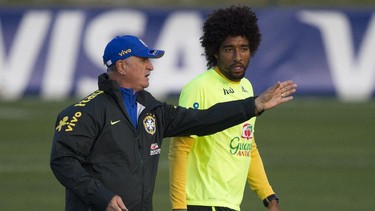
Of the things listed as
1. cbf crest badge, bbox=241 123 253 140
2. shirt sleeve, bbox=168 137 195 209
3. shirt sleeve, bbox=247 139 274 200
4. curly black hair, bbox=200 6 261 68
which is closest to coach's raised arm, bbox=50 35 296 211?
shirt sleeve, bbox=168 137 195 209

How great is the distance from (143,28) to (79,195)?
17.2 metres

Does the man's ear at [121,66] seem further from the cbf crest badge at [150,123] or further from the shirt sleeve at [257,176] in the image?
the shirt sleeve at [257,176]

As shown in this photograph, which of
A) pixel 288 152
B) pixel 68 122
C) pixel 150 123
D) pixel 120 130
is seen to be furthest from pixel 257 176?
pixel 288 152

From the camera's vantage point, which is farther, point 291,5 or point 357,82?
point 291,5

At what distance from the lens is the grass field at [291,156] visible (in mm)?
13930

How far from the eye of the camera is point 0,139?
63.1 ft

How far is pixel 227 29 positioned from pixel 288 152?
976 centimetres

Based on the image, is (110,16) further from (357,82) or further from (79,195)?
(79,195)

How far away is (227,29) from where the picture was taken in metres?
8.20

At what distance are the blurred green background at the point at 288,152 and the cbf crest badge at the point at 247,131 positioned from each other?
5.21m

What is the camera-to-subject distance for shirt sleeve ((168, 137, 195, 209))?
7805mm

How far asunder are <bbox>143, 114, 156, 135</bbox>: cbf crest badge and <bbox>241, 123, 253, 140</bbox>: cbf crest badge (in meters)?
0.87

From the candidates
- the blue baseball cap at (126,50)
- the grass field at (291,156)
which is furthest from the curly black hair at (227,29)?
the grass field at (291,156)

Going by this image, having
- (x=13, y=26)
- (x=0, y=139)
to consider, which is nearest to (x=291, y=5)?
(x=13, y=26)
